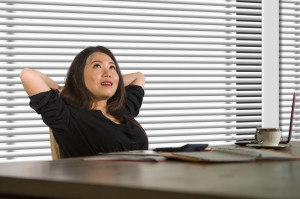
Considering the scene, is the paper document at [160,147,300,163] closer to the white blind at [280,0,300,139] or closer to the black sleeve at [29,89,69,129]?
the black sleeve at [29,89,69,129]

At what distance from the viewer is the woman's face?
7.50ft

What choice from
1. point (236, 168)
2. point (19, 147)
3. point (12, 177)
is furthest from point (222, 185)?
point (19, 147)

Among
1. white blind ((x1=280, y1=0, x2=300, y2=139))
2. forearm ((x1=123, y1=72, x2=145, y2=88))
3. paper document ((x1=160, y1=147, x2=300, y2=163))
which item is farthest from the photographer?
white blind ((x1=280, y1=0, x2=300, y2=139))

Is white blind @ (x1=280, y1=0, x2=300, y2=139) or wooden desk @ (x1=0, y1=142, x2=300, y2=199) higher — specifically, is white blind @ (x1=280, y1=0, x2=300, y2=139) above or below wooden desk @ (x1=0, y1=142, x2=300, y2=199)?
above

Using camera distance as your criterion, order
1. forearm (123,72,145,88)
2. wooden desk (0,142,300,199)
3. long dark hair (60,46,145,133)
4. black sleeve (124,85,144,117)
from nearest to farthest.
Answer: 1. wooden desk (0,142,300,199)
2. long dark hair (60,46,145,133)
3. black sleeve (124,85,144,117)
4. forearm (123,72,145,88)

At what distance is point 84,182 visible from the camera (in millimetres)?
871

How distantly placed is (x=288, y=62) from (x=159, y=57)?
0.97m

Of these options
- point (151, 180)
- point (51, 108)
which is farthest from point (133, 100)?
point (151, 180)

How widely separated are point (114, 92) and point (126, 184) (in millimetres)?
1509

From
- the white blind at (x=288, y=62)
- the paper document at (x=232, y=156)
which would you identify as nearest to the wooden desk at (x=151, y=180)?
the paper document at (x=232, y=156)

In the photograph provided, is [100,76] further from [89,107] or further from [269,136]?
[269,136]

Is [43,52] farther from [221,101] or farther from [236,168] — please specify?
[236,168]

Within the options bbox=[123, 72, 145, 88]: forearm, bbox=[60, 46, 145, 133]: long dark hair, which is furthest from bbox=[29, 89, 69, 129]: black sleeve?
bbox=[123, 72, 145, 88]: forearm

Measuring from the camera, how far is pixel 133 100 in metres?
2.55
